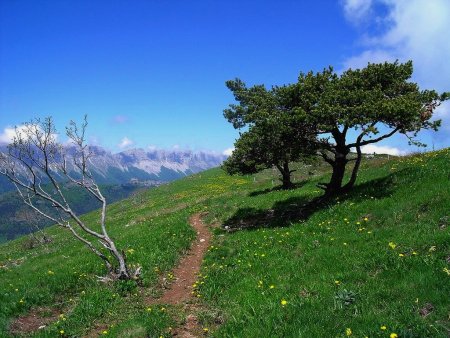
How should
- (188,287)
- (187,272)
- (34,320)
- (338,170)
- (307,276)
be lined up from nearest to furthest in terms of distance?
(307,276) → (34,320) → (188,287) → (187,272) → (338,170)

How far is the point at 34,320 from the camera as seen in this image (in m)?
13.1

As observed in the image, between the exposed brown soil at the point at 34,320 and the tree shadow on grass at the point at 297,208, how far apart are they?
11932 millimetres

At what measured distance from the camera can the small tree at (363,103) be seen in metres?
18.8

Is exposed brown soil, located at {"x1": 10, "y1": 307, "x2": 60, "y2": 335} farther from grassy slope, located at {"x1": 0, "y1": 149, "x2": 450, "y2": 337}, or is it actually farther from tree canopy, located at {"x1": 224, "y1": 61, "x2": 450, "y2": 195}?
tree canopy, located at {"x1": 224, "y1": 61, "x2": 450, "y2": 195}

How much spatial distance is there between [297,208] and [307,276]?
1262 centimetres

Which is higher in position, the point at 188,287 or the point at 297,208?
the point at 297,208

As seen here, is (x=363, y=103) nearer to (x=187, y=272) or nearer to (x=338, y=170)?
(x=338, y=170)

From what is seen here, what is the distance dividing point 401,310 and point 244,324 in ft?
12.4

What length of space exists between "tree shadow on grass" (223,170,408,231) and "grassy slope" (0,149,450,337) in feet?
0.55

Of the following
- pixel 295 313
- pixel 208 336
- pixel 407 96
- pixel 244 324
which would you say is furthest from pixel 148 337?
pixel 407 96

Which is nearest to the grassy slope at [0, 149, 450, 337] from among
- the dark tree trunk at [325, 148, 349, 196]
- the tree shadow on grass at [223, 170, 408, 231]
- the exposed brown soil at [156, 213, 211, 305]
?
the tree shadow on grass at [223, 170, 408, 231]

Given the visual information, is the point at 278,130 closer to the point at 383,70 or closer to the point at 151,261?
the point at 383,70

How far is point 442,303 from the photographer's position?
8398 millimetres

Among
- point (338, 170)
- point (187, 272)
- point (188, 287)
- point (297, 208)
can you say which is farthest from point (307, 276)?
point (297, 208)
